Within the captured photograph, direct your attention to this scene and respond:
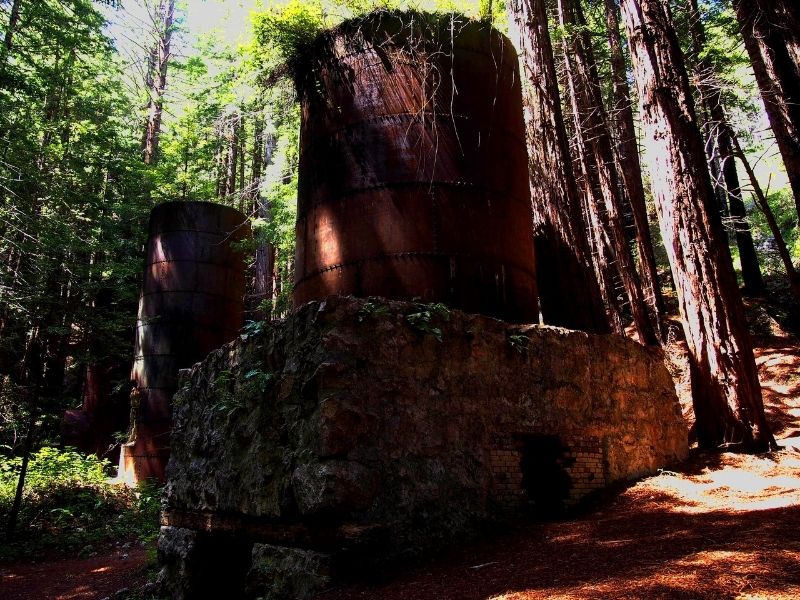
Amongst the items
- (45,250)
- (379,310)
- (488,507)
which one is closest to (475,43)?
(379,310)

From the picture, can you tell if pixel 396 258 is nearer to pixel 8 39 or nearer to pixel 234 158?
pixel 8 39

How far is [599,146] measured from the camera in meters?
12.8

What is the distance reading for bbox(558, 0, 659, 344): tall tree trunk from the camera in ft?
35.4

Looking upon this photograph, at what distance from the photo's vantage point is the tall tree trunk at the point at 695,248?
684 cm

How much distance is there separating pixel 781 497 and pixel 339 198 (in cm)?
513

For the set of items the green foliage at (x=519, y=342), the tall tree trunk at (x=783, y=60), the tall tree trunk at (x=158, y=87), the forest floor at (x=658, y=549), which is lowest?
the forest floor at (x=658, y=549)

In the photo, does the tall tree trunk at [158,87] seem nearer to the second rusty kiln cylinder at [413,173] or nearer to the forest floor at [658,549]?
the second rusty kiln cylinder at [413,173]

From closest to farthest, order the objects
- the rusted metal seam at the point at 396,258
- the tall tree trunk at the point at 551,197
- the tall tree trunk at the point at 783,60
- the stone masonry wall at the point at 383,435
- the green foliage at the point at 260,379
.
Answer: the stone masonry wall at the point at 383,435 → the green foliage at the point at 260,379 → the rusted metal seam at the point at 396,258 → the tall tree trunk at the point at 783,60 → the tall tree trunk at the point at 551,197

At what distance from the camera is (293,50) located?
24.5 ft

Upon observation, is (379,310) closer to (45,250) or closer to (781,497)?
(781,497)

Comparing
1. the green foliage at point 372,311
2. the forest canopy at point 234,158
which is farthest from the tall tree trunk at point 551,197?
the green foliage at point 372,311

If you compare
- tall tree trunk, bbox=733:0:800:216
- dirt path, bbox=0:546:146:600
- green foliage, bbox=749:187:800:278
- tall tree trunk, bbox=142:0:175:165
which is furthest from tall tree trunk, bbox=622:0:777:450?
tall tree trunk, bbox=142:0:175:165

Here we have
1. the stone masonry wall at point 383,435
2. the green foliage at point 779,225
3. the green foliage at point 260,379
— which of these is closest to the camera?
the stone masonry wall at point 383,435

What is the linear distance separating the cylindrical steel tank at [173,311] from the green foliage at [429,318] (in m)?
9.28
